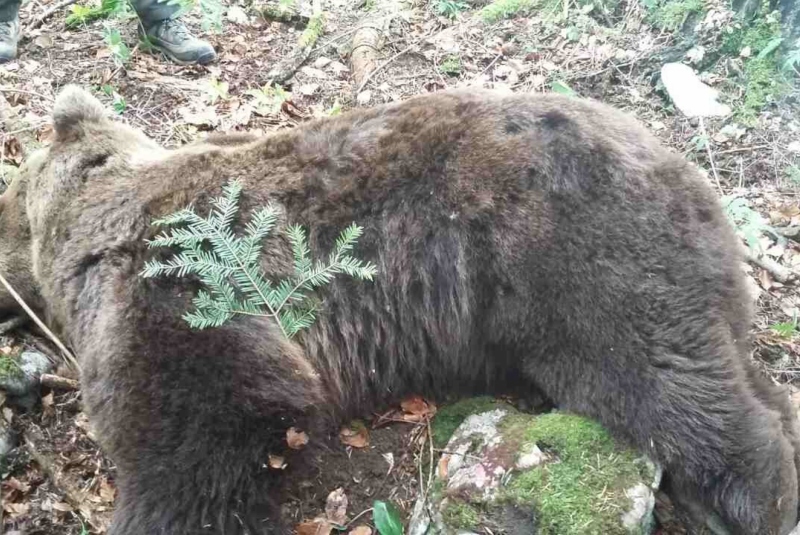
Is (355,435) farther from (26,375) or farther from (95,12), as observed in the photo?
(95,12)

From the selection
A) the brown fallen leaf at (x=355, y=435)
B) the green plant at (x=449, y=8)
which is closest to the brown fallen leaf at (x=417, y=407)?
the brown fallen leaf at (x=355, y=435)

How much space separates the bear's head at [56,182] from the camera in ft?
12.5

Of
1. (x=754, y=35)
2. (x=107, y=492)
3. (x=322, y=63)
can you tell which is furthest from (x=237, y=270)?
(x=754, y=35)

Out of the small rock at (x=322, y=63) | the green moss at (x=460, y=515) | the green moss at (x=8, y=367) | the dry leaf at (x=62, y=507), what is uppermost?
the small rock at (x=322, y=63)

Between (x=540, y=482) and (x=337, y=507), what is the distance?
0.93 metres

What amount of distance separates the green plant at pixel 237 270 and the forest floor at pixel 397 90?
75cm

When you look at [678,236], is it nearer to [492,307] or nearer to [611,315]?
[611,315]

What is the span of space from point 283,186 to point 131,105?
2.95 metres

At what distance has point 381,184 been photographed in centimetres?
338

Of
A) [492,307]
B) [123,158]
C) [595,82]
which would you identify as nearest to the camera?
[492,307]

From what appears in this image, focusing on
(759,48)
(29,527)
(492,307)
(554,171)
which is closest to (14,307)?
(29,527)

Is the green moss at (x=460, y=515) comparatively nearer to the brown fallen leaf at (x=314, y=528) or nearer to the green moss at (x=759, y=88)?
the brown fallen leaf at (x=314, y=528)

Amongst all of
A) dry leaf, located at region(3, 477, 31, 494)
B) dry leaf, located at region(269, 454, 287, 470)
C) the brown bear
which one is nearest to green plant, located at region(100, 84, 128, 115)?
the brown bear

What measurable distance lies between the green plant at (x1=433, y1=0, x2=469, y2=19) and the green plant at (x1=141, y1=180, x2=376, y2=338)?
4691mm
